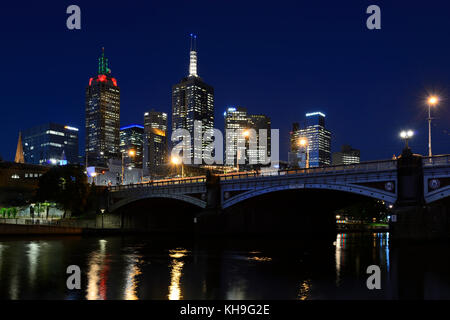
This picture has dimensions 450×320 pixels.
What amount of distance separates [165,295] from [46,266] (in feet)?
45.4

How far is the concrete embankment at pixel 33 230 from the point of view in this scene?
56.5 m

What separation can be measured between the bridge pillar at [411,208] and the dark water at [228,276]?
1.44 m

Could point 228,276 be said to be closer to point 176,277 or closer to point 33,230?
point 176,277

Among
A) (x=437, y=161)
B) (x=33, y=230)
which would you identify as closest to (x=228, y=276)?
(x=437, y=161)

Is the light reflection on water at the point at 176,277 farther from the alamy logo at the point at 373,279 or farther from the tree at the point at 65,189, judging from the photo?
the tree at the point at 65,189

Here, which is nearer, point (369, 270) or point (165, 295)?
point (165, 295)

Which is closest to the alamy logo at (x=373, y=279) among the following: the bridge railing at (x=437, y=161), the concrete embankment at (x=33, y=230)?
the bridge railing at (x=437, y=161)

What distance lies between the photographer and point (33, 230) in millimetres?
58125

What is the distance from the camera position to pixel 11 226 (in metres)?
57.0

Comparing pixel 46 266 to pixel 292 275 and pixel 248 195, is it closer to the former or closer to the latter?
pixel 292 275

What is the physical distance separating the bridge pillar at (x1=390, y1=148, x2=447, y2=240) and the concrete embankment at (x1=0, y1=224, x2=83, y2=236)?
149ft
